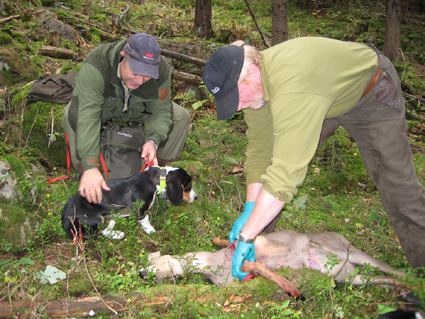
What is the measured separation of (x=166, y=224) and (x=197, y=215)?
0.49 meters

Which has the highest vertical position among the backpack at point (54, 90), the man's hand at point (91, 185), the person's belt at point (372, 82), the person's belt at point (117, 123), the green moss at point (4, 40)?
the person's belt at point (372, 82)

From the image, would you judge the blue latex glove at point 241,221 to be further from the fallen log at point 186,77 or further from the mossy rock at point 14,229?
the fallen log at point 186,77

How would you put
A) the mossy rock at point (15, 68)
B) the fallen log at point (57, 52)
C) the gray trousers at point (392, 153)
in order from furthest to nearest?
the fallen log at point (57, 52)
the mossy rock at point (15, 68)
the gray trousers at point (392, 153)

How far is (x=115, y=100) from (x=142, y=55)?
3.22 feet

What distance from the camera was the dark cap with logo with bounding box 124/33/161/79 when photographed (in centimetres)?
392

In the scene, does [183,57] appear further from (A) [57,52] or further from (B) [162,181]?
(B) [162,181]

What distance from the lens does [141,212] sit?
14.0 ft

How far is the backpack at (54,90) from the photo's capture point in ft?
18.2

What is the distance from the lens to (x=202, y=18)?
35.6 ft

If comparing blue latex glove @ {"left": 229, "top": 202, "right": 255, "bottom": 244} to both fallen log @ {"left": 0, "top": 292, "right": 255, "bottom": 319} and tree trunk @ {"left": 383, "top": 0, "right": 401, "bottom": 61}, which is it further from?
tree trunk @ {"left": 383, "top": 0, "right": 401, "bottom": 61}

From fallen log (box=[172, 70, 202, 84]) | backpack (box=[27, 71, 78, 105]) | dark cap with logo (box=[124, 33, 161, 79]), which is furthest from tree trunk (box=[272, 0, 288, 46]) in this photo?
backpack (box=[27, 71, 78, 105])

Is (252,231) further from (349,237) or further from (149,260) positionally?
A: (349,237)

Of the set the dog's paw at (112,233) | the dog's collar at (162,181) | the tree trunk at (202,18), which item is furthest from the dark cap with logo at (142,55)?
the tree trunk at (202,18)

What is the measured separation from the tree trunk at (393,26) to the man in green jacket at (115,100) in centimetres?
906
